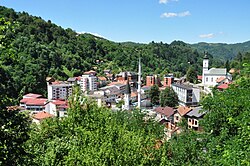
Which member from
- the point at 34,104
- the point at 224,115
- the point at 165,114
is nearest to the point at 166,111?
the point at 165,114

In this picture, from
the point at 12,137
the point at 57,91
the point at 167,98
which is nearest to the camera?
the point at 12,137

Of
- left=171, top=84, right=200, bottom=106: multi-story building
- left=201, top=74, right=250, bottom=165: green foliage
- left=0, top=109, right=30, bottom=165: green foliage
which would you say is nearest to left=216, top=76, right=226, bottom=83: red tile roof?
left=171, top=84, right=200, bottom=106: multi-story building

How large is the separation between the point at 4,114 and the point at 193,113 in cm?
2748

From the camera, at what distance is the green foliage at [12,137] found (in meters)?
4.15

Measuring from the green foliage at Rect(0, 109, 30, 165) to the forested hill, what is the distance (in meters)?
40.8

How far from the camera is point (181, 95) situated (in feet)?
174

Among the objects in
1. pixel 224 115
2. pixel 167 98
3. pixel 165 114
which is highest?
pixel 224 115

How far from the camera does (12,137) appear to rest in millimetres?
4449

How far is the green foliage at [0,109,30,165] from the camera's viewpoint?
4148mm

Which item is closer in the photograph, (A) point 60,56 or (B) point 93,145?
(B) point 93,145

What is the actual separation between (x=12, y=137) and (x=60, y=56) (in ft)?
237

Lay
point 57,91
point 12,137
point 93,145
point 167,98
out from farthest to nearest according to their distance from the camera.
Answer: point 57,91, point 167,98, point 93,145, point 12,137

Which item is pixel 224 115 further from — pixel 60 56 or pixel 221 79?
pixel 60 56

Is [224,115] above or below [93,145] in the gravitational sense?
above
